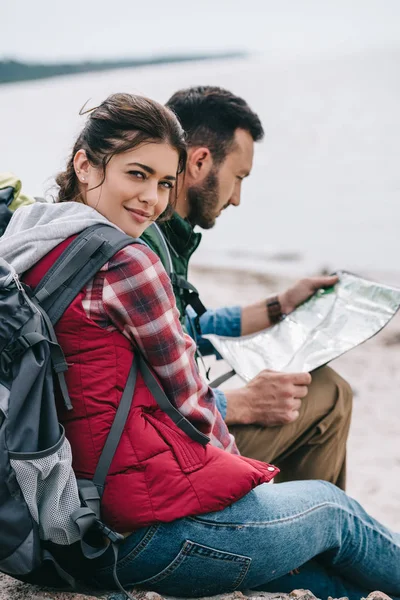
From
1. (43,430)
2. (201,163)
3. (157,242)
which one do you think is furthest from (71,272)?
(201,163)

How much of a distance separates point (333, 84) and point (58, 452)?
176 feet

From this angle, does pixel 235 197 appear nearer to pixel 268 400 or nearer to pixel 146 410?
pixel 268 400

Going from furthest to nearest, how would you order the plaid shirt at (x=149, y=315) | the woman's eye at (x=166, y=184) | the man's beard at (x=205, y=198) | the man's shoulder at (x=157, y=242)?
1. the man's beard at (x=205, y=198)
2. the man's shoulder at (x=157, y=242)
3. the woman's eye at (x=166, y=184)
4. the plaid shirt at (x=149, y=315)

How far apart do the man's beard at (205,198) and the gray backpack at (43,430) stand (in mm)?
1338

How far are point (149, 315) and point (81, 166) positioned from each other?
54 cm

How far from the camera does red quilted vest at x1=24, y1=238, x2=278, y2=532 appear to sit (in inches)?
59.9

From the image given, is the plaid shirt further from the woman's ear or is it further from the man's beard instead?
the man's beard

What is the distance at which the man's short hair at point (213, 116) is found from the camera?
2.91 m

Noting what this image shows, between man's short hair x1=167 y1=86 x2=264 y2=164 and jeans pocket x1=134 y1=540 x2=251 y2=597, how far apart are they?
177cm

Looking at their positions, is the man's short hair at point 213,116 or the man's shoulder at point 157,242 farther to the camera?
the man's short hair at point 213,116

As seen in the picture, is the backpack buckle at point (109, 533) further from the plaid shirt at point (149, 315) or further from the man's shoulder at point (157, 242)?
the man's shoulder at point (157, 242)

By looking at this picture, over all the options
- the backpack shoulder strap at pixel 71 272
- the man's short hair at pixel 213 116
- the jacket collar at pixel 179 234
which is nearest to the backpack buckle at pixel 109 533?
the backpack shoulder strap at pixel 71 272

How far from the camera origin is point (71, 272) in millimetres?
1508

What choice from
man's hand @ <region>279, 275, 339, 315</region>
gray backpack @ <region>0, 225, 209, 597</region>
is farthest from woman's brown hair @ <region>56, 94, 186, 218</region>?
man's hand @ <region>279, 275, 339, 315</region>
